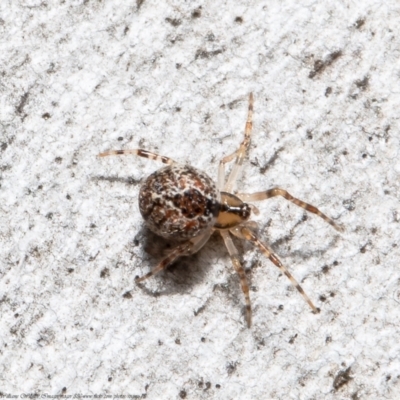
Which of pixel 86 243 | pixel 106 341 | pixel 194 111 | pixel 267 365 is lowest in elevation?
pixel 267 365

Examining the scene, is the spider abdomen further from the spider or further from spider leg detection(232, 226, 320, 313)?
spider leg detection(232, 226, 320, 313)

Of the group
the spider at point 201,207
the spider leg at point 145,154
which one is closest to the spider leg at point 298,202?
the spider at point 201,207

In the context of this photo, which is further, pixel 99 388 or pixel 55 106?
pixel 55 106

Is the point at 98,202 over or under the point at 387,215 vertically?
over

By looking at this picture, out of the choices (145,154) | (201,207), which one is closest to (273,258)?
(201,207)

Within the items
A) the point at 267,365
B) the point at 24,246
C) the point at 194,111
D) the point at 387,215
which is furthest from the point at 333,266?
the point at 24,246

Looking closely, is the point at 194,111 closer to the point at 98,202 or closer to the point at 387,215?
the point at 98,202

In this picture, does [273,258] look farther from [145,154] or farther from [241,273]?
[145,154]
